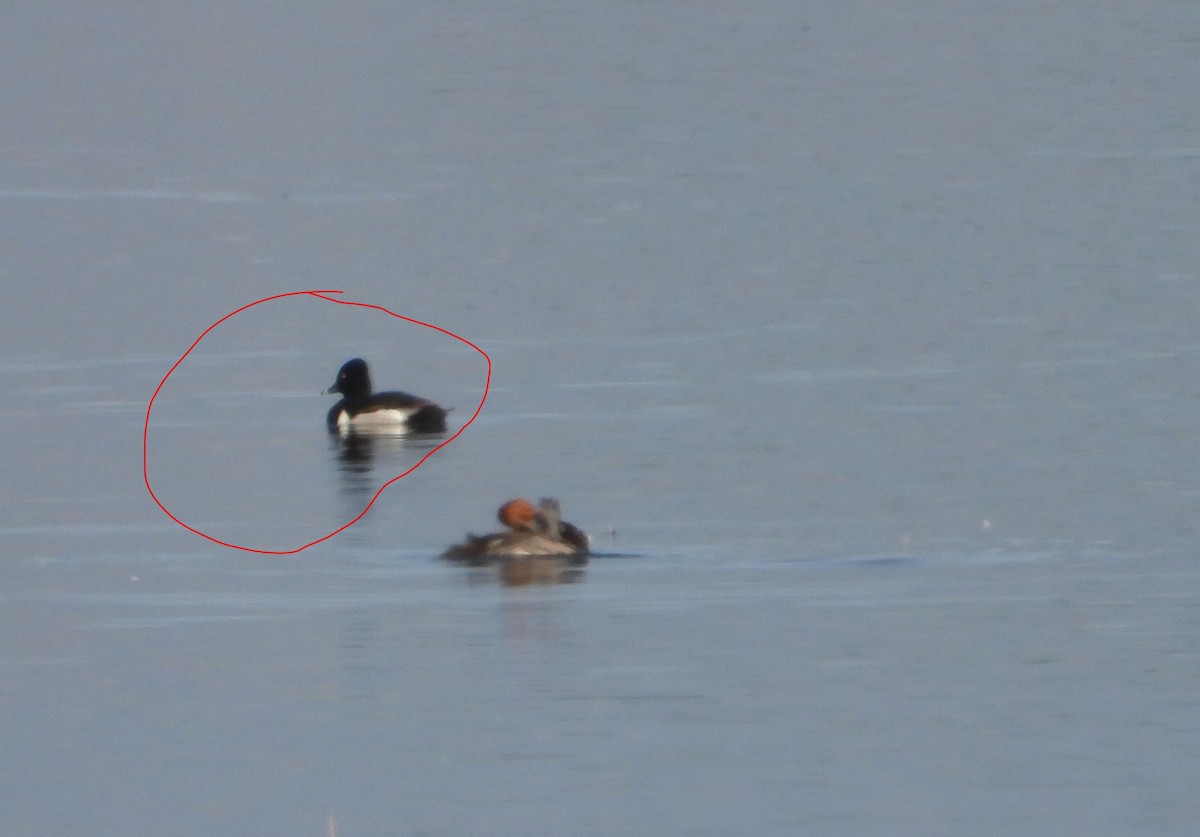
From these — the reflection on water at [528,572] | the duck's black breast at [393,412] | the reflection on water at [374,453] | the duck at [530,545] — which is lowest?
the reflection on water at [528,572]

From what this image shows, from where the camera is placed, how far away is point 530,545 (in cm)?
1617

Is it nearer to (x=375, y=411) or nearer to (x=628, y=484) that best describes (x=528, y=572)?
(x=628, y=484)

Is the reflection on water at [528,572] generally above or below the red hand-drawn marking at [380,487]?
below

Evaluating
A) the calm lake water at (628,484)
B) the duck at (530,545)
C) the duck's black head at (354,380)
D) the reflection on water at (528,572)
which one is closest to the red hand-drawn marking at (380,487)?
the calm lake water at (628,484)

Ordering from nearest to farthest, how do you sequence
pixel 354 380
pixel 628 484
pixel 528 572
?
pixel 528 572, pixel 628 484, pixel 354 380

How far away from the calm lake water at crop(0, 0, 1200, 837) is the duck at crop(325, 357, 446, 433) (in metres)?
0.26

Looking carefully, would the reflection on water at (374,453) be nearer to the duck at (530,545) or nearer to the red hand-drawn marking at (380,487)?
the red hand-drawn marking at (380,487)

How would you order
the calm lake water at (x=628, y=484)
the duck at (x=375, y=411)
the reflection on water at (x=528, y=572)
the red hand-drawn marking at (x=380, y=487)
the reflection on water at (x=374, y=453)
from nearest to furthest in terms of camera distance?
the calm lake water at (x=628, y=484)
the reflection on water at (x=528, y=572)
the red hand-drawn marking at (x=380, y=487)
the reflection on water at (x=374, y=453)
the duck at (x=375, y=411)

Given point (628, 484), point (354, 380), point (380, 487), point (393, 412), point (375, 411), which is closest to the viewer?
point (628, 484)

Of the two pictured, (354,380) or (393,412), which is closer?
(393,412)

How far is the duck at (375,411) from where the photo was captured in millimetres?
21594

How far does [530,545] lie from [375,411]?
571cm

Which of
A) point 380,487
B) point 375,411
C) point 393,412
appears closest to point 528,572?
point 380,487

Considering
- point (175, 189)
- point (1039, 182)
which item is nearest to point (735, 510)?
point (1039, 182)
